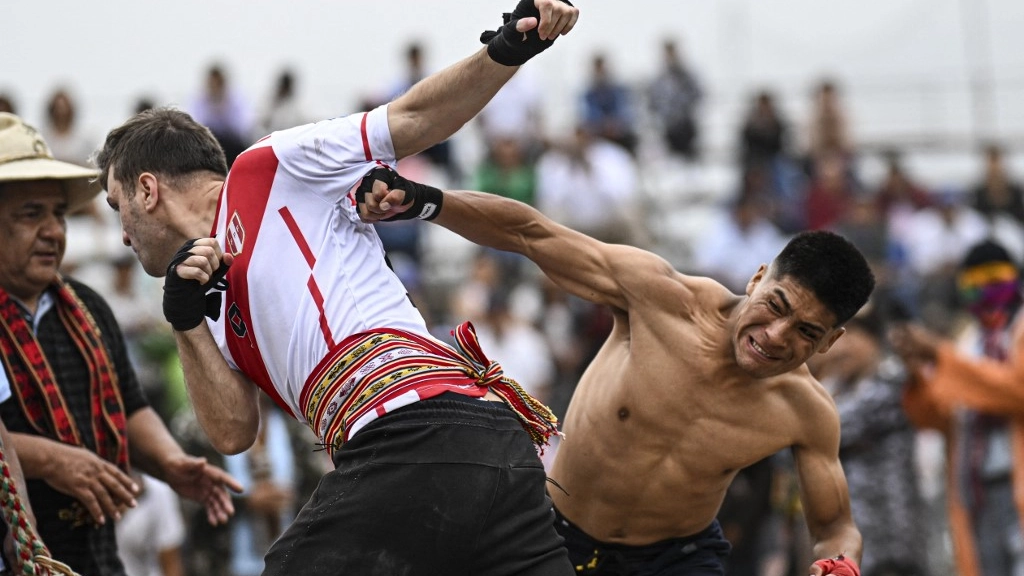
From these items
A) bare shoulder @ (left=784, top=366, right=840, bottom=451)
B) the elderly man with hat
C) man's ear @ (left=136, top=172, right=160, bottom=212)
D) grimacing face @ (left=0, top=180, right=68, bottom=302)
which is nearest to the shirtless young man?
bare shoulder @ (left=784, top=366, right=840, bottom=451)

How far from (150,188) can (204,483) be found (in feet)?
5.02

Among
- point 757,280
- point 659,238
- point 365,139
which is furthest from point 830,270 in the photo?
point 659,238

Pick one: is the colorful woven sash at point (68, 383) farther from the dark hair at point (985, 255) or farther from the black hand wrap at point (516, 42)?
the dark hair at point (985, 255)

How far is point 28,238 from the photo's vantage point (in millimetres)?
5426

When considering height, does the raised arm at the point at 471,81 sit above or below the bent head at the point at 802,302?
above

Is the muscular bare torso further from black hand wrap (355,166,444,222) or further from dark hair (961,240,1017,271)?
dark hair (961,240,1017,271)

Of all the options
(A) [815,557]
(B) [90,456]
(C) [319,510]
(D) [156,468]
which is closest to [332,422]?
(C) [319,510]

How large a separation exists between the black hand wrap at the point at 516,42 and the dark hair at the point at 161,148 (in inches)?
39.9

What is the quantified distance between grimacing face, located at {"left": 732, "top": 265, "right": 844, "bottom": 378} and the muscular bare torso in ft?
0.65

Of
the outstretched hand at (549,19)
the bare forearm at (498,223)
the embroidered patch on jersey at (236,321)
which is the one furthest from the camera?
Answer: the bare forearm at (498,223)

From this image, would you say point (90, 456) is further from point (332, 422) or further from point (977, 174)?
point (977, 174)

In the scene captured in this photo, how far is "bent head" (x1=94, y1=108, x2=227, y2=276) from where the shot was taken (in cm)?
461

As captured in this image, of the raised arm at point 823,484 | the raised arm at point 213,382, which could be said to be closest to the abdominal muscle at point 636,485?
the raised arm at point 823,484

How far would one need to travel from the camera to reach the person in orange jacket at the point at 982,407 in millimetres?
8555
